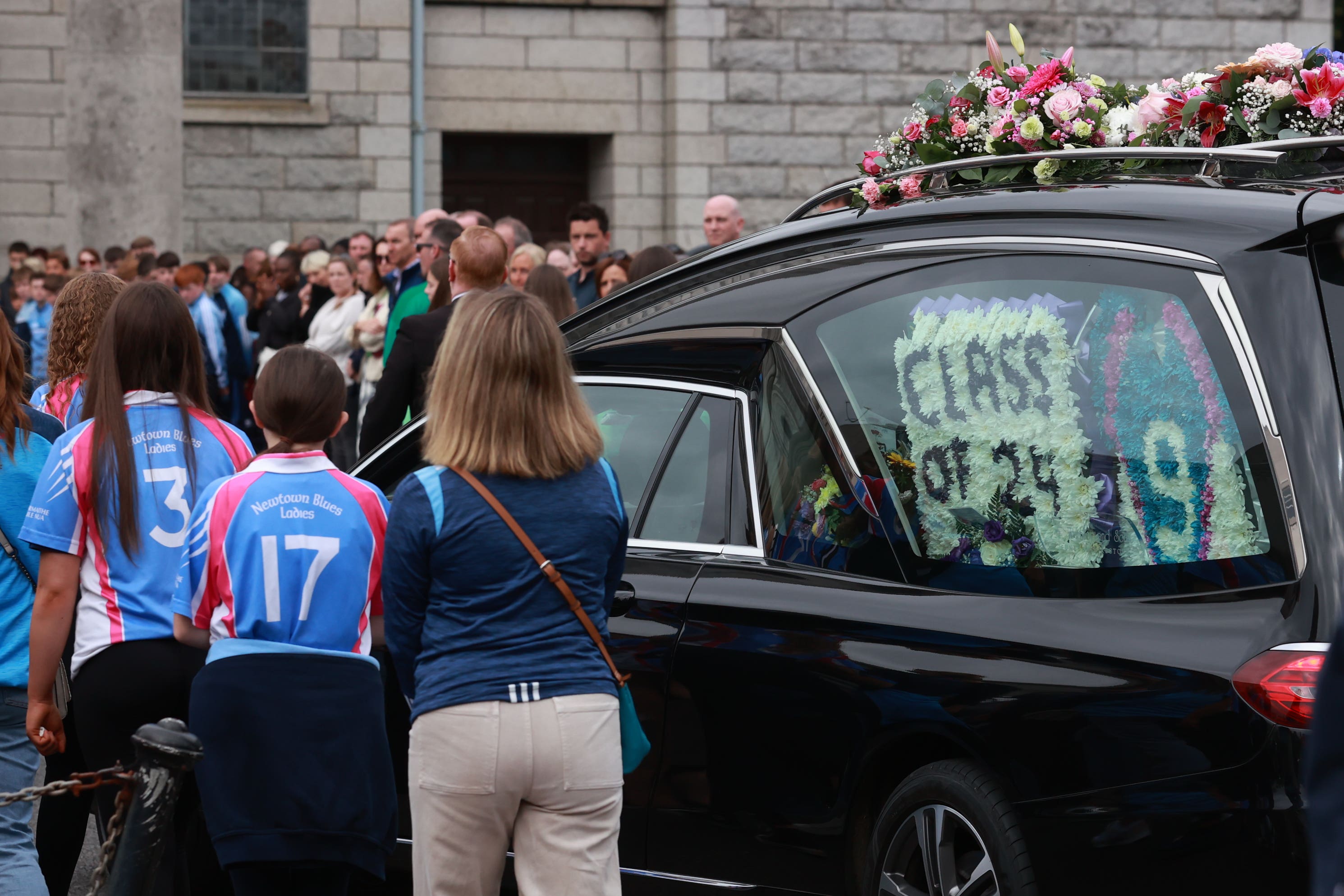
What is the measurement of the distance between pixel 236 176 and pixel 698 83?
4959 millimetres

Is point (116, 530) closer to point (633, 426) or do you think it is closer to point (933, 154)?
point (633, 426)

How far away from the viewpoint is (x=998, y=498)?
372 cm

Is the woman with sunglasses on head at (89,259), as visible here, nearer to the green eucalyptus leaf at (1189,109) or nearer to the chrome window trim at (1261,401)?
the green eucalyptus leaf at (1189,109)

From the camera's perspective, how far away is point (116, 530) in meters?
4.24

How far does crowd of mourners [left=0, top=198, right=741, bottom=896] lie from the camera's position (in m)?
3.47

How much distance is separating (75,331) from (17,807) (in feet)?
5.04

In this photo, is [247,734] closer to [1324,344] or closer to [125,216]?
[1324,344]

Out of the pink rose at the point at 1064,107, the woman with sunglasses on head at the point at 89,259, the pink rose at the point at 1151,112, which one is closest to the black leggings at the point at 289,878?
the pink rose at the point at 1064,107

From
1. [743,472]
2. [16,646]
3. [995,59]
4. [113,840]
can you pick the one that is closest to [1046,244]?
[743,472]

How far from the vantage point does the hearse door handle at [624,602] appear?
4297mm

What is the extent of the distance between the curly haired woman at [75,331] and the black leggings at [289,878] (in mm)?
1809

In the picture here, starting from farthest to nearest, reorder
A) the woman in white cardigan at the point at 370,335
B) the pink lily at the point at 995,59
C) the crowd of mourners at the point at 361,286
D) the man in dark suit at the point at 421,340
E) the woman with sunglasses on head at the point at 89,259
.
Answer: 1. the woman with sunglasses on head at the point at 89,259
2. the woman in white cardigan at the point at 370,335
3. the crowd of mourners at the point at 361,286
4. the man in dark suit at the point at 421,340
5. the pink lily at the point at 995,59

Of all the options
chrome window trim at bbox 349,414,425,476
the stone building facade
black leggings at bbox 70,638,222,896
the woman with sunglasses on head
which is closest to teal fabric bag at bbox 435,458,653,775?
black leggings at bbox 70,638,222,896

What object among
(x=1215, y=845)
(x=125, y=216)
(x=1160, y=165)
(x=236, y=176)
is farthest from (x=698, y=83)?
(x=1215, y=845)
